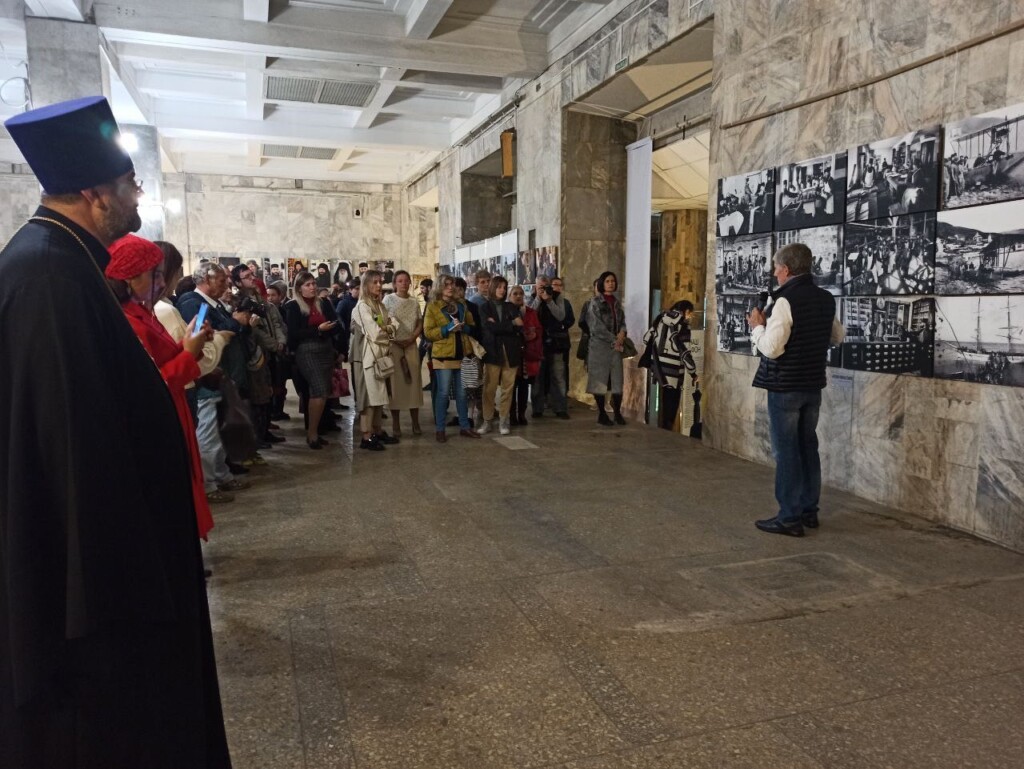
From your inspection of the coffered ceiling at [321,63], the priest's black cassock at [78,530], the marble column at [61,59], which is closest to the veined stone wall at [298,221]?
the coffered ceiling at [321,63]

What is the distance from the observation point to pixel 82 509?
52.5 inches

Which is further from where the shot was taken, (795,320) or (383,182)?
(383,182)

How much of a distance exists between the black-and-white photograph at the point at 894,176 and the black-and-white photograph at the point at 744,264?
96 cm

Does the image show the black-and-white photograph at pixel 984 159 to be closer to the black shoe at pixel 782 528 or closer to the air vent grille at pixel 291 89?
the black shoe at pixel 782 528

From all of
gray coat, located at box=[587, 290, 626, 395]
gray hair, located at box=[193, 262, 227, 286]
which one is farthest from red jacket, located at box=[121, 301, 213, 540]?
gray coat, located at box=[587, 290, 626, 395]

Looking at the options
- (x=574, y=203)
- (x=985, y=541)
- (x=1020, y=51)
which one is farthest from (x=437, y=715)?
(x=574, y=203)

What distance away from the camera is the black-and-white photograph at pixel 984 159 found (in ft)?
13.9

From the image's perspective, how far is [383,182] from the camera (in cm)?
2192

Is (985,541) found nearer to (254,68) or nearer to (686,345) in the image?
(686,345)

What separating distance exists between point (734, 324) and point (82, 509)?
6.20 metres

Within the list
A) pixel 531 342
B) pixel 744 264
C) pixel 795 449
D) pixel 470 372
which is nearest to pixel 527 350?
pixel 531 342

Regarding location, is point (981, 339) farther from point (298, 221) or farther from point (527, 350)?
point (298, 221)

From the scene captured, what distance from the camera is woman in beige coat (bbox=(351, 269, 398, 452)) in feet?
22.7

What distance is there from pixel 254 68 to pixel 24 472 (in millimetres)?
11641
